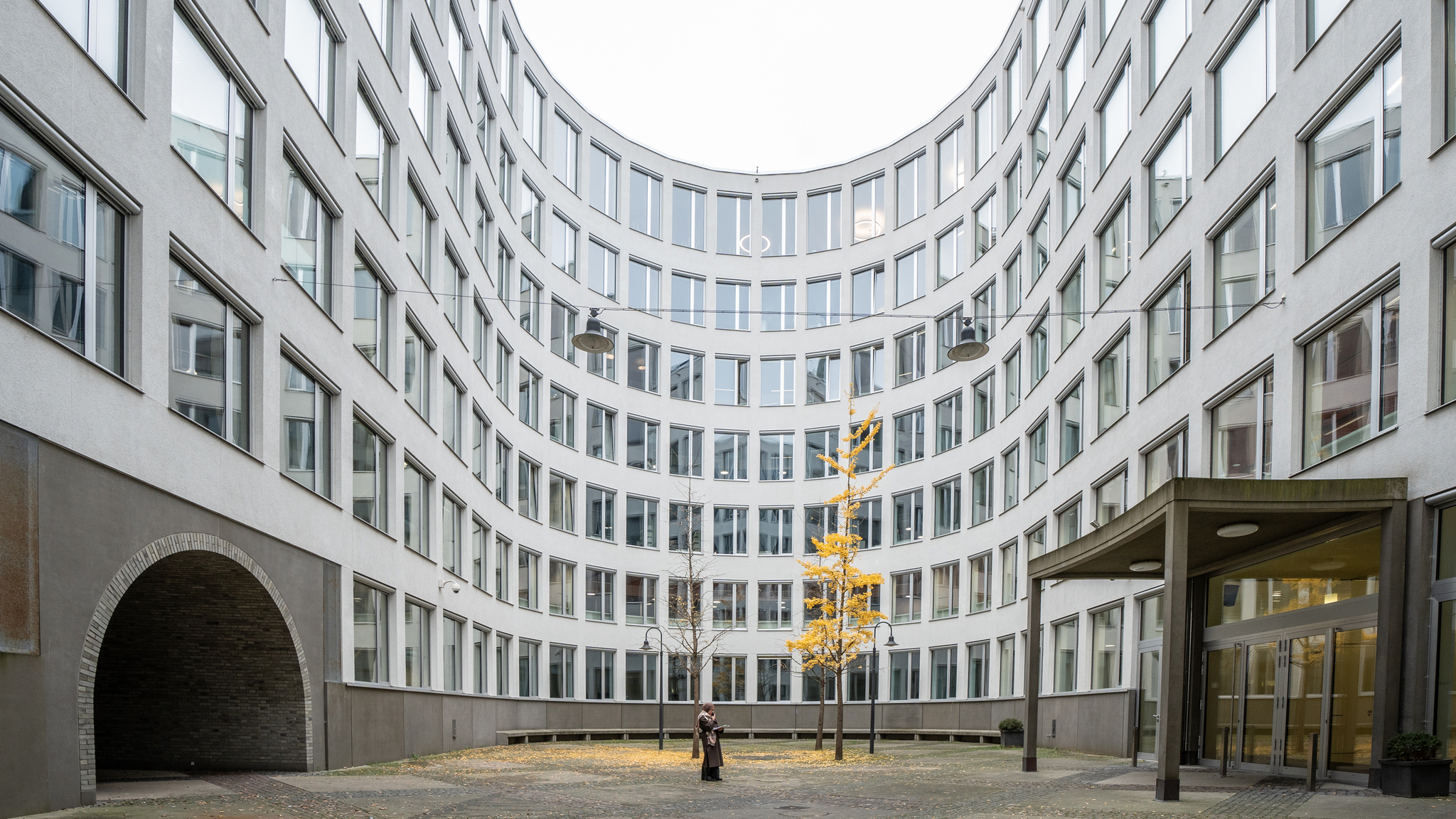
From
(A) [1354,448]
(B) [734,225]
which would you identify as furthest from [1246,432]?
(B) [734,225]

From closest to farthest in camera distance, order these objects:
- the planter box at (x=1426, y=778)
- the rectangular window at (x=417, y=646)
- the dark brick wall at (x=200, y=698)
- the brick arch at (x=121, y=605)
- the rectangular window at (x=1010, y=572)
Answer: the brick arch at (x=121, y=605) → the planter box at (x=1426, y=778) → the dark brick wall at (x=200, y=698) → the rectangular window at (x=417, y=646) → the rectangular window at (x=1010, y=572)

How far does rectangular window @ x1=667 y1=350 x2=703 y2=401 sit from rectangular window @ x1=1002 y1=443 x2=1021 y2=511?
598 inches

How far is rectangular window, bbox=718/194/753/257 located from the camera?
51.5 m

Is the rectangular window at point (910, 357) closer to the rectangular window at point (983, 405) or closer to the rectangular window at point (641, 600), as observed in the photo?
the rectangular window at point (983, 405)

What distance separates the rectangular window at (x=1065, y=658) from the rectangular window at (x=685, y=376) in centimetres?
2043

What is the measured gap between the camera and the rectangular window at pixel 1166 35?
80.3 ft

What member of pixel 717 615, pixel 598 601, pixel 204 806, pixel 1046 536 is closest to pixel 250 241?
pixel 204 806

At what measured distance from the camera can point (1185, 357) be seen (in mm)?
23438

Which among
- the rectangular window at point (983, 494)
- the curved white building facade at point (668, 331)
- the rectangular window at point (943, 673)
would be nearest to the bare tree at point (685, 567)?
the curved white building facade at point (668, 331)

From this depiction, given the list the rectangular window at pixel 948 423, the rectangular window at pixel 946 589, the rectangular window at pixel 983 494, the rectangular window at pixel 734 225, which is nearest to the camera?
the rectangular window at pixel 983 494

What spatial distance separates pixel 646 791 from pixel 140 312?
394 inches

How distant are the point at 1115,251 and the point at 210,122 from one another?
789 inches

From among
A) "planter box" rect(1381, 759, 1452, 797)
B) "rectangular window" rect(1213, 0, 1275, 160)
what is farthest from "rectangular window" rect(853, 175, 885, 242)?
"planter box" rect(1381, 759, 1452, 797)

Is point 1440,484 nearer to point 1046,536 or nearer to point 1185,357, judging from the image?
point 1185,357
